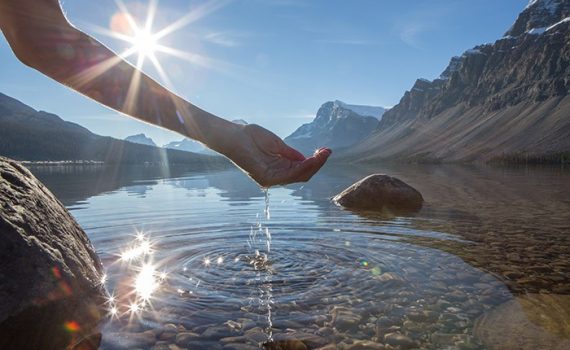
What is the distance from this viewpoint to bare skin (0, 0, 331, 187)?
2.52m

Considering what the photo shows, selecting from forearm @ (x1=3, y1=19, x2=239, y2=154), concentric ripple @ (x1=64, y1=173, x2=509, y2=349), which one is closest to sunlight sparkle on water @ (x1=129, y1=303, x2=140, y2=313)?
concentric ripple @ (x1=64, y1=173, x2=509, y2=349)

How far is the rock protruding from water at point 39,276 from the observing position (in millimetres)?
4355

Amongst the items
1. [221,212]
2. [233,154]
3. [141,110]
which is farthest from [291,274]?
[221,212]

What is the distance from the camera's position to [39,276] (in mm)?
4664

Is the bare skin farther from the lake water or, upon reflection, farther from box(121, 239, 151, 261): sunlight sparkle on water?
box(121, 239, 151, 261): sunlight sparkle on water

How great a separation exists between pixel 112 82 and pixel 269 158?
123cm

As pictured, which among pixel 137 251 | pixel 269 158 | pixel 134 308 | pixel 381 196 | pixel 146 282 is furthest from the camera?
pixel 381 196

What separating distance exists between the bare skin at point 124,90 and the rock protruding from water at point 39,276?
108 inches

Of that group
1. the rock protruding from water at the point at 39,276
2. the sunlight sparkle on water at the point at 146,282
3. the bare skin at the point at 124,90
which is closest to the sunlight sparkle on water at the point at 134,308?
the sunlight sparkle on water at the point at 146,282

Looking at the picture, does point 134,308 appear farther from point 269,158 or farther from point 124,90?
point 124,90

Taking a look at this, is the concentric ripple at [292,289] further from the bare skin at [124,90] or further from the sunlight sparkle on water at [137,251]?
the bare skin at [124,90]

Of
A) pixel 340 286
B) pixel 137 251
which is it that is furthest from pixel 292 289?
pixel 137 251

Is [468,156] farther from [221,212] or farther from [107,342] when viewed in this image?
[107,342]

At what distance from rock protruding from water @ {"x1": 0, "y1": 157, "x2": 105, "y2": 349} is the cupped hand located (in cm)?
300
